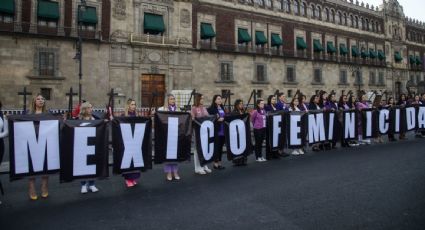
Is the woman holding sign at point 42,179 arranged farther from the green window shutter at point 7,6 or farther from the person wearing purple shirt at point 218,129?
the green window shutter at point 7,6

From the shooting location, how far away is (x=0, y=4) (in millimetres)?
20219

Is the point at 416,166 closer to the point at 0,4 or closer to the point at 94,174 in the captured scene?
the point at 94,174

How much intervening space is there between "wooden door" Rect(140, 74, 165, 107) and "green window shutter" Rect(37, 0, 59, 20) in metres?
7.62

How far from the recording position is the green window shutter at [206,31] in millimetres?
28109

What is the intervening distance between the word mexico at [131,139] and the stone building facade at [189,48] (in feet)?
31.2

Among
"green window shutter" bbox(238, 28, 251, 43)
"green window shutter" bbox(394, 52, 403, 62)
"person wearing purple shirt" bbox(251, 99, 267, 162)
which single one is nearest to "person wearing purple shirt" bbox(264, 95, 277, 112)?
"person wearing purple shirt" bbox(251, 99, 267, 162)

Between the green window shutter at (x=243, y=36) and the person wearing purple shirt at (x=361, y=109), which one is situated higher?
the green window shutter at (x=243, y=36)

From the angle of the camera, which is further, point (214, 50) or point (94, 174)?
point (214, 50)

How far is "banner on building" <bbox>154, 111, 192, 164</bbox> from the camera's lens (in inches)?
274

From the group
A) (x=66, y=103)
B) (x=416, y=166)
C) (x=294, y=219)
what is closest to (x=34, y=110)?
(x=294, y=219)

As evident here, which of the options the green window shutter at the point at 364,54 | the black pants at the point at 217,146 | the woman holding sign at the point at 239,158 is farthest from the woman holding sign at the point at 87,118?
the green window shutter at the point at 364,54

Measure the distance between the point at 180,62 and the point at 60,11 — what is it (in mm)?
9860

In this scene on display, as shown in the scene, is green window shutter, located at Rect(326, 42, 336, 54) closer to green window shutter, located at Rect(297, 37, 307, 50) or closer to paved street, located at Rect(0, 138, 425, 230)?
green window shutter, located at Rect(297, 37, 307, 50)

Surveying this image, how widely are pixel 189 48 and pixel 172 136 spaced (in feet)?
70.0
